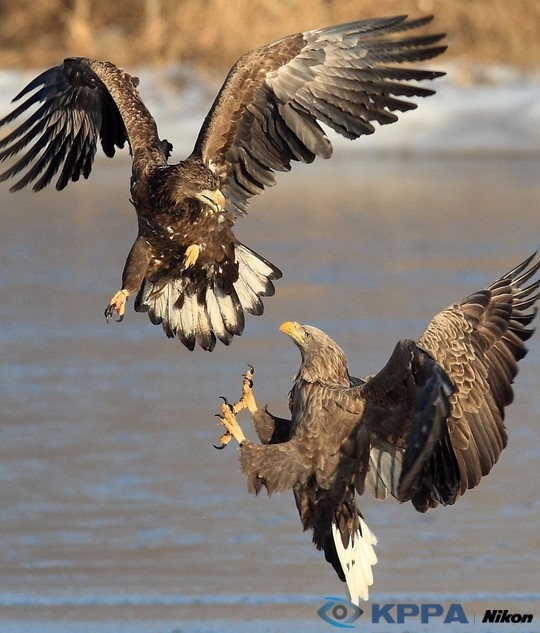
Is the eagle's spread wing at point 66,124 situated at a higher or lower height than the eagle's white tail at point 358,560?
higher

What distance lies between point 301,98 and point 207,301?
96 centimetres

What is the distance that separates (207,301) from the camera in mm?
7027

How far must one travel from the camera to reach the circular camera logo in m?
6.15

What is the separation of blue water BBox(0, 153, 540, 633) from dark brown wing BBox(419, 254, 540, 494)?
0.57 metres

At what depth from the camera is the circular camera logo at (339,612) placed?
242 inches

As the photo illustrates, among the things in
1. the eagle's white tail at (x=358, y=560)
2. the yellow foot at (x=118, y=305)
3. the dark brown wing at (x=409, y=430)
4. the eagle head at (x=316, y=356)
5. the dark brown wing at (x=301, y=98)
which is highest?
the dark brown wing at (x=301, y=98)

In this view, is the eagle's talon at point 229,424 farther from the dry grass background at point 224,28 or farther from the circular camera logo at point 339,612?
the dry grass background at point 224,28

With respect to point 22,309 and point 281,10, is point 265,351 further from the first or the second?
point 281,10

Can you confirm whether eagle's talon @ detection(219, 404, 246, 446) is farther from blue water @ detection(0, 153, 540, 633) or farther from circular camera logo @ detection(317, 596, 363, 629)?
circular camera logo @ detection(317, 596, 363, 629)

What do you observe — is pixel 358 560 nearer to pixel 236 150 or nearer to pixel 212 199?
pixel 212 199

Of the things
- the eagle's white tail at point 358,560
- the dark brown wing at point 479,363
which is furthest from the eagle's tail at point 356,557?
the dark brown wing at point 479,363

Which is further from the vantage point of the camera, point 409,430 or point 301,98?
point 301,98

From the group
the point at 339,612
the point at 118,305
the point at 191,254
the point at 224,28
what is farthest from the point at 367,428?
the point at 224,28

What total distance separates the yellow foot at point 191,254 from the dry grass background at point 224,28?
45.3 ft
